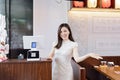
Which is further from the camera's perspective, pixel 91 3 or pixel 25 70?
pixel 91 3

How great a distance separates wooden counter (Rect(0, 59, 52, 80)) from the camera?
8.63ft

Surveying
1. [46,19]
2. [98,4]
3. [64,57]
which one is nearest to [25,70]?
[64,57]

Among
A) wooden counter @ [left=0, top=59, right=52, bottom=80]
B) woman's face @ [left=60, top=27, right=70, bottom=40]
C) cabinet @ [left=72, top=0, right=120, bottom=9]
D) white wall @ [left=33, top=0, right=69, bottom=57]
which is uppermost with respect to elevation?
cabinet @ [left=72, top=0, right=120, bottom=9]

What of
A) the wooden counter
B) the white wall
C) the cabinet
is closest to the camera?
the wooden counter

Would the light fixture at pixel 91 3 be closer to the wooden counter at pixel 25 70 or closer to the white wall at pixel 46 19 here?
the white wall at pixel 46 19

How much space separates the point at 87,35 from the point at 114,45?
608 mm

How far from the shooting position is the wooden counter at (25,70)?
2.63 meters

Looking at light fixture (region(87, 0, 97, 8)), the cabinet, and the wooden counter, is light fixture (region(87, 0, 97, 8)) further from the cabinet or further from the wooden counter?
the wooden counter

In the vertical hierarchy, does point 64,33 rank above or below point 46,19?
below

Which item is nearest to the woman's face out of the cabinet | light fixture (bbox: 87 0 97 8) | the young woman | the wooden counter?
the young woman

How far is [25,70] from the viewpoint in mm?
2678

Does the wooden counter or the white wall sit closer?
the wooden counter

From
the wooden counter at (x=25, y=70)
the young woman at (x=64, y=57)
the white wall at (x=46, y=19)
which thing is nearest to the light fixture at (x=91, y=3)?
the white wall at (x=46, y=19)

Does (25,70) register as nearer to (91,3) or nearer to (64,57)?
(64,57)
